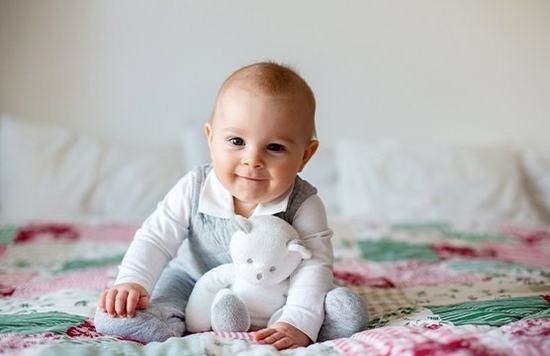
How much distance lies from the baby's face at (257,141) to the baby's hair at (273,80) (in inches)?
0.5

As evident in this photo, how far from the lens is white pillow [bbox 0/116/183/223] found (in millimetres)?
2277

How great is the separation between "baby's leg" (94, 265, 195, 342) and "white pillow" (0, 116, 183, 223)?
1173mm

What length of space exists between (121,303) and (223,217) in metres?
0.24

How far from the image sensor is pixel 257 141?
1.07m

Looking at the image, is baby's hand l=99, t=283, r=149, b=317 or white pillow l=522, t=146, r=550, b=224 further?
white pillow l=522, t=146, r=550, b=224

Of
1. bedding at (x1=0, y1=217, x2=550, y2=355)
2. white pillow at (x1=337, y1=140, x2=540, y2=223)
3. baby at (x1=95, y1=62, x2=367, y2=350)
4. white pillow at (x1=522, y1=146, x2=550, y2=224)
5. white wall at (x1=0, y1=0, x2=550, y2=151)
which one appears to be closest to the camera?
bedding at (x1=0, y1=217, x2=550, y2=355)

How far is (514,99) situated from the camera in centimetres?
280

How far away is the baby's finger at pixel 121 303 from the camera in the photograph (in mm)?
1027

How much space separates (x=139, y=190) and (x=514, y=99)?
1.59m

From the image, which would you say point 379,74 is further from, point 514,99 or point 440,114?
point 514,99

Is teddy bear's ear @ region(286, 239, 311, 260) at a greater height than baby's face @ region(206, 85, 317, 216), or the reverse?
baby's face @ region(206, 85, 317, 216)

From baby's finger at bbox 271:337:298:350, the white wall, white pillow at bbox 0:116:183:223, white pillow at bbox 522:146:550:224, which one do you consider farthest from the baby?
white pillow at bbox 522:146:550:224

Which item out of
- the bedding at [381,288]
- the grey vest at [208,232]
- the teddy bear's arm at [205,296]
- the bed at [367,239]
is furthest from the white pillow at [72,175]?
the teddy bear's arm at [205,296]

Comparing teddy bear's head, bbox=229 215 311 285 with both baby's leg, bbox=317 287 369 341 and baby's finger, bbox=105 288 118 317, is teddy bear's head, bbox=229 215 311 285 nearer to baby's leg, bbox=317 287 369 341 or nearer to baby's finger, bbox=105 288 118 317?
baby's leg, bbox=317 287 369 341
